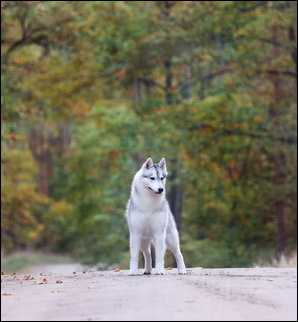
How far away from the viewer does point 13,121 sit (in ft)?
105

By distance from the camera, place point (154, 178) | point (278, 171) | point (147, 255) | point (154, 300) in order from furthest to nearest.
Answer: point (278, 171) → point (147, 255) → point (154, 178) → point (154, 300)

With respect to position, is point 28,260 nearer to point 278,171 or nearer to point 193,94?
point 193,94

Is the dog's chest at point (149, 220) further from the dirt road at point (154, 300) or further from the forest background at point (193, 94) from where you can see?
the forest background at point (193, 94)

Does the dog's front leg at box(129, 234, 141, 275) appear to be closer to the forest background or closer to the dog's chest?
the dog's chest

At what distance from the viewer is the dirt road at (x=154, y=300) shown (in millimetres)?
9008

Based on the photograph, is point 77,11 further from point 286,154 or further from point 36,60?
point 286,154

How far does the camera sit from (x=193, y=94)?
116ft

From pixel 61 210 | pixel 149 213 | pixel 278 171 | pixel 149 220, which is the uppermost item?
pixel 278 171

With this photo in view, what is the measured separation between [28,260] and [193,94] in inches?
879

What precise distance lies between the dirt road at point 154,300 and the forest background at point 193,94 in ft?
60.1

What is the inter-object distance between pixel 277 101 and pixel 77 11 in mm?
8447

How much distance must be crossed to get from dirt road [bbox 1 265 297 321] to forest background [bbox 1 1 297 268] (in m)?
18.3

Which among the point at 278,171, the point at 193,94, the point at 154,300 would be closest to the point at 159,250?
the point at 154,300

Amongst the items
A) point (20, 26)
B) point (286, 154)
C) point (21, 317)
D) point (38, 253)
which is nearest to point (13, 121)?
point (20, 26)
